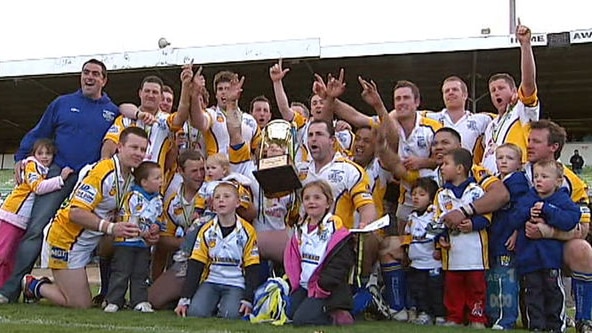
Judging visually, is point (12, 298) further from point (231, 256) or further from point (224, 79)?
point (224, 79)

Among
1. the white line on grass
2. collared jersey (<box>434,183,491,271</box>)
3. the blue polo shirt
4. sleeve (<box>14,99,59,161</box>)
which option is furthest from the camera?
sleeve (<box>14,99,59,161</box>)

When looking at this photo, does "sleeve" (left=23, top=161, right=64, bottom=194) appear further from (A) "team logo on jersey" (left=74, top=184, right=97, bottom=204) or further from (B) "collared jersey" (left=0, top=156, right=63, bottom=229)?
(A) "team logo on jersey" (left=74, top=184, right=97, bottom=204)

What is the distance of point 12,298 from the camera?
5996 millimetres

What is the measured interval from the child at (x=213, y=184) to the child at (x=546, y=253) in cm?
221

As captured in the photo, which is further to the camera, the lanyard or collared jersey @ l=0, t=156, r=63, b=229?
collared jersey @ l=0, t=156, r=63, b=229

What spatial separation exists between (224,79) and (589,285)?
11.2ft

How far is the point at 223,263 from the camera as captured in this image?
17.6 feet

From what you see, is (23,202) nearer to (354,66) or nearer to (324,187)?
(324,187)

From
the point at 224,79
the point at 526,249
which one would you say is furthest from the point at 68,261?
the point at 526,249

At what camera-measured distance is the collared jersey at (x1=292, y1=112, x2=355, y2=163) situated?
19.5 ft

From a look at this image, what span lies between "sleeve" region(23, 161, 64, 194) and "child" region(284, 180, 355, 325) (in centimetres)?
223

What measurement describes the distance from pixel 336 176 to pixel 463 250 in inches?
44.5

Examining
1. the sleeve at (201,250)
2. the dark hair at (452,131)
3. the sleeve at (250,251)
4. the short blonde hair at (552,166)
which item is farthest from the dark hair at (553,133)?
the sleeve at (201,250)

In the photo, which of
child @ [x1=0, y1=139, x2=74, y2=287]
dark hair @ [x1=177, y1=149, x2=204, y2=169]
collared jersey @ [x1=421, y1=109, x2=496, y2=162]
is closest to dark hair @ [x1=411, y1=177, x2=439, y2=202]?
collared jersey @ [x1=421, y1=109, x2=496, y2=162]
